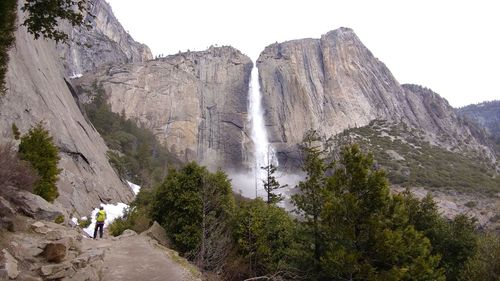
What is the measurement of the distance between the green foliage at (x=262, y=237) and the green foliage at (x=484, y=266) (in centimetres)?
881

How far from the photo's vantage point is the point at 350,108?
104 meters

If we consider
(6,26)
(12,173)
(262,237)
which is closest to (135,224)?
(262,237)

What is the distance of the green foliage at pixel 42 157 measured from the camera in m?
21.0

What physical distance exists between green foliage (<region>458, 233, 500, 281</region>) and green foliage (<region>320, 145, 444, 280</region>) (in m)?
4.25

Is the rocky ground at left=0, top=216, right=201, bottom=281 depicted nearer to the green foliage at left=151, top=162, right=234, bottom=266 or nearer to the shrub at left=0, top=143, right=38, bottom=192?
the shrub at left=0, top=143, right=38, bottom=192

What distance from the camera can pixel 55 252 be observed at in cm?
1012

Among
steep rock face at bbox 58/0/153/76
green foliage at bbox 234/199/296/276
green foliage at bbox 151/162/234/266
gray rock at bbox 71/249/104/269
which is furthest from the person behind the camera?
steep rock face at bbox 58/0/153/76

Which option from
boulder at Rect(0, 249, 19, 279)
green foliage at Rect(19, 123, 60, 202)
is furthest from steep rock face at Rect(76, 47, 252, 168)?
boulder at Rect(0, 249, 19, 279)

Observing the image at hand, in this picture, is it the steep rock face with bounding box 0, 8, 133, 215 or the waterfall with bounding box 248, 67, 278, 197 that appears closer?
the steep rock face with bounding box 0, 8, 133, 215

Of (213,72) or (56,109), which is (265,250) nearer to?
(56,109)

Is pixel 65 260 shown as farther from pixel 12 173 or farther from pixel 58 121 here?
pixel 58 121

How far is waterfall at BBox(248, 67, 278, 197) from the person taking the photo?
3602 inches

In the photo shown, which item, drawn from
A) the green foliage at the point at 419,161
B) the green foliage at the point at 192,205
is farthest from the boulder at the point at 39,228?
the green foliage at the point at 419,161

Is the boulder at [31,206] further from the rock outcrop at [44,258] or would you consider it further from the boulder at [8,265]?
the boulder at [8,265]
